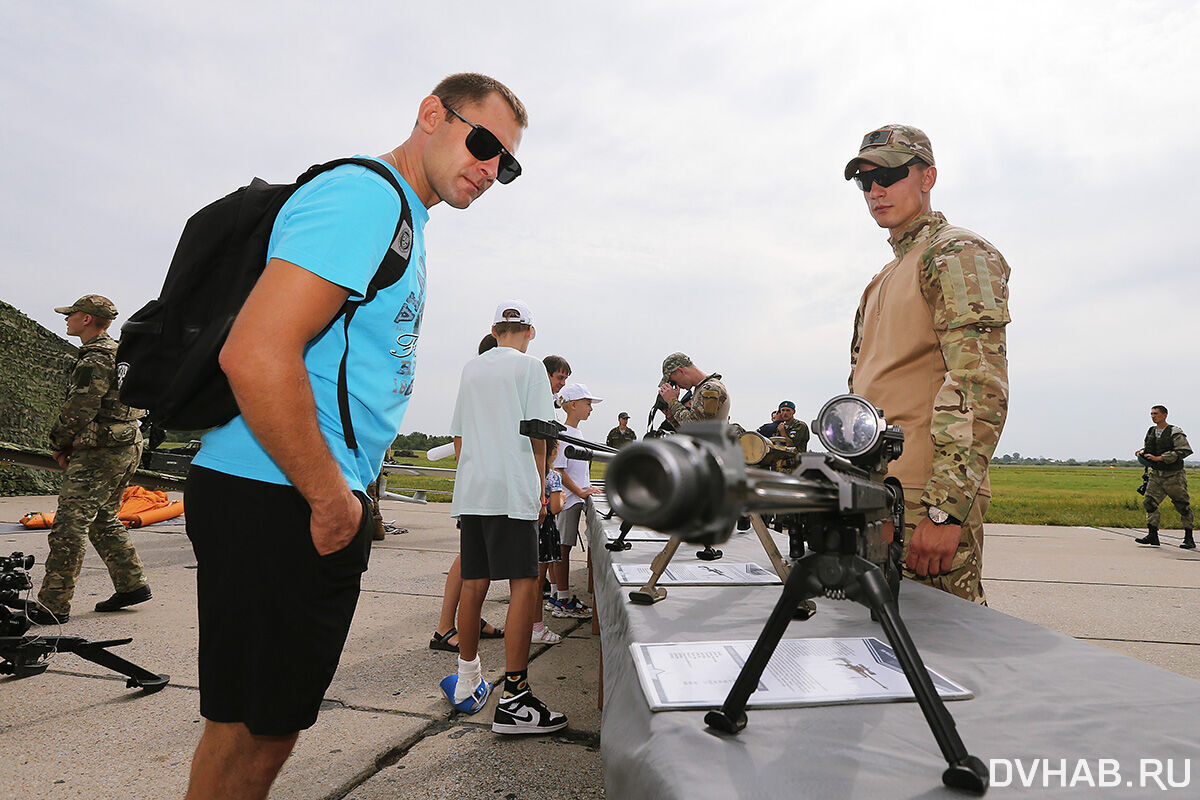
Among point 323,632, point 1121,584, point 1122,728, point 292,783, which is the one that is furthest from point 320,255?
point 1121,584

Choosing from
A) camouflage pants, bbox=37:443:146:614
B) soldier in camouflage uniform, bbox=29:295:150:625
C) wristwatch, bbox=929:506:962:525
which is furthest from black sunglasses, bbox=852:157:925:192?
→ camouflage pants, bbox=37:443:146:614

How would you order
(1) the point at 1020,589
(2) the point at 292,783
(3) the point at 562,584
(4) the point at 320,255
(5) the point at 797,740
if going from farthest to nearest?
1. (1) the point at 1020,589
2. (3) the point at 562,584
3. (2) the point at 292,783
4. (4) the point at 320,255
5. (5) the point at 797,740

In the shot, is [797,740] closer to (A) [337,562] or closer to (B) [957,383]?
(A) [337,562]

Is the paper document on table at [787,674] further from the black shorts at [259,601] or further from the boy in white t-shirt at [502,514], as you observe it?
the boy in white t-shirt at [502,514]

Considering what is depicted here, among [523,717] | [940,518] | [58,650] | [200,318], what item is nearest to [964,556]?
[940,518]

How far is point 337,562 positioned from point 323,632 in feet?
0.54

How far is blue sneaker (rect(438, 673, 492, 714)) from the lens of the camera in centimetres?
326

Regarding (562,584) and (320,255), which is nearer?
(320,255)

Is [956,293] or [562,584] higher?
[956,293]

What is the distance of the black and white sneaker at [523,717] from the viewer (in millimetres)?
2949

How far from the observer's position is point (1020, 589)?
267 inches

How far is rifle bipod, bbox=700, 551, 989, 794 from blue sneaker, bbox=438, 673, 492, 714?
2544 mm

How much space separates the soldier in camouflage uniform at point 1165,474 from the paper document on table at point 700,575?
12049 millimetres

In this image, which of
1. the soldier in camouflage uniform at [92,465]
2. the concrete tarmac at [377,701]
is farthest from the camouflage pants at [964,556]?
the soldier in camouflage uniform at [92,465]
